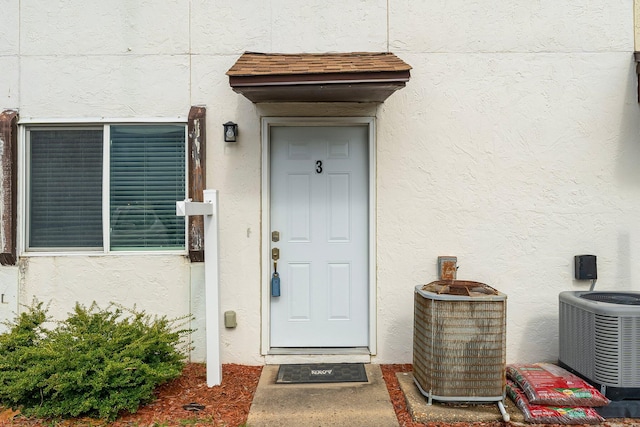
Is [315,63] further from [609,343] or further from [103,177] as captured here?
Result: [609,343]

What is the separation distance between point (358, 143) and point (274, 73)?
4.08 ft

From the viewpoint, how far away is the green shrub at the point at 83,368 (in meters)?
3.39

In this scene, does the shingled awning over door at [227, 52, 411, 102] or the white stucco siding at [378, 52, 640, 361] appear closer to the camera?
the shingled awning over door at [227, 52, 411, 102]

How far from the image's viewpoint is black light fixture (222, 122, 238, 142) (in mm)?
4371

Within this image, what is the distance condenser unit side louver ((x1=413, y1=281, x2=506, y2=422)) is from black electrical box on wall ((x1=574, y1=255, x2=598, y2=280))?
56.6 inches

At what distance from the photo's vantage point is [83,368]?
3428 mm

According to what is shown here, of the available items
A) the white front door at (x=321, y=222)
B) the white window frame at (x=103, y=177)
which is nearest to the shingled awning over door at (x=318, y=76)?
the white front door at (x=321, y=222)

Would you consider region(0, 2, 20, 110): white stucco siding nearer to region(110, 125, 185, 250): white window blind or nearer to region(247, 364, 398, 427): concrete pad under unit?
region(110, 125, 185, 250): white window blind

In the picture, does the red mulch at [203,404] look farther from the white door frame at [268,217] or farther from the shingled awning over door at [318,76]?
the shingled awning over door at [318,76]

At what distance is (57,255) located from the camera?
176 inches

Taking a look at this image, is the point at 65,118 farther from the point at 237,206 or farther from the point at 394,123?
the point at 394,123

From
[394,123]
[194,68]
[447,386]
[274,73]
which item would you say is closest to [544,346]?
[447,386]

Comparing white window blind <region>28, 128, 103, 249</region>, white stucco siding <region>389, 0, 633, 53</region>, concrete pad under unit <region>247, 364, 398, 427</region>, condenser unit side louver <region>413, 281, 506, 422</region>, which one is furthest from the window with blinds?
white stucco siding <region>389, 0, 633, 53</region>

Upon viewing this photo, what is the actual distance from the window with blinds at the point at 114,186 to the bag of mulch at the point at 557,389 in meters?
3.40
